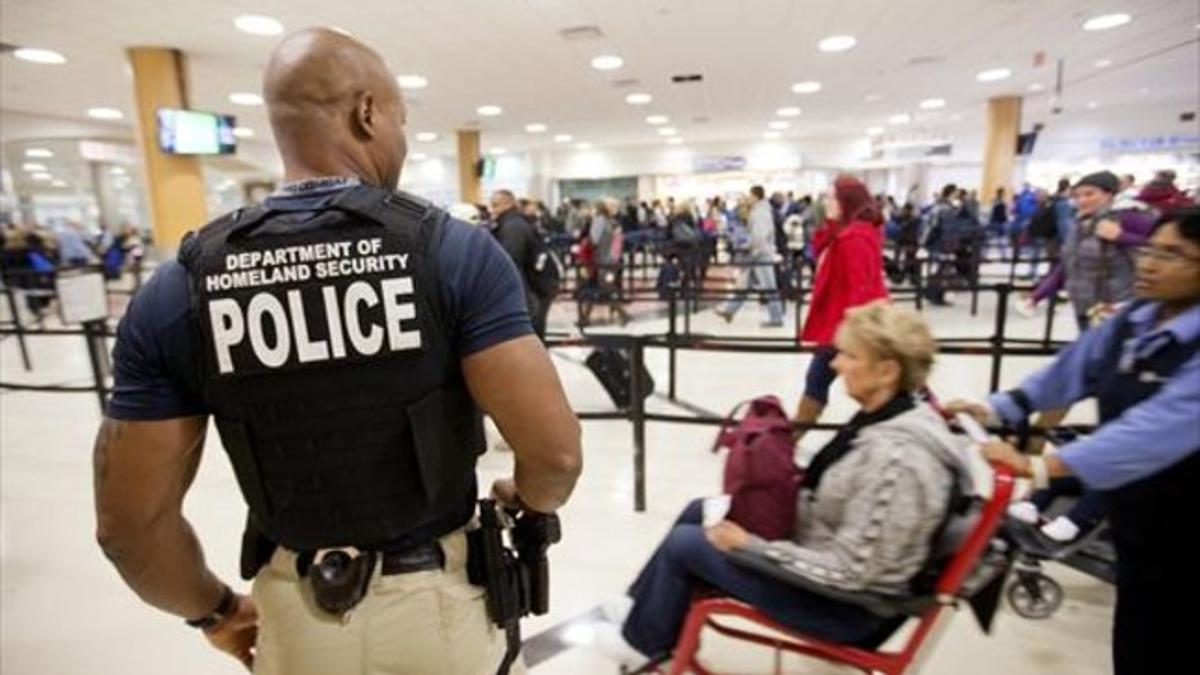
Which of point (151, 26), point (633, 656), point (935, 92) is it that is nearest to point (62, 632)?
point (633, 656)

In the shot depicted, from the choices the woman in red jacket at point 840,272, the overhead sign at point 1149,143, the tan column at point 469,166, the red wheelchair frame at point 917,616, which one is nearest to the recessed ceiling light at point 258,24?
the woman in red jacket at point 840,272

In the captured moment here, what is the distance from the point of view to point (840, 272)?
307 cm

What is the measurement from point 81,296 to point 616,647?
5.93 m

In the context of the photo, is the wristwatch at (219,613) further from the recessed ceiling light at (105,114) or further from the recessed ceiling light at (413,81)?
the recessed ceiling light at (105,114)

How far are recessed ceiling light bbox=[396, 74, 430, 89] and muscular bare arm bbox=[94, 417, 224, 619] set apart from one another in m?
8.34

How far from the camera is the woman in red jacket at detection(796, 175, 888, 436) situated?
303 cm

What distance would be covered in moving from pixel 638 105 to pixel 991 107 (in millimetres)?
6706

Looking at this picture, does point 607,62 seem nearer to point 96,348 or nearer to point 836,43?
point 836,43

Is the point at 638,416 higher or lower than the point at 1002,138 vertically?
lower

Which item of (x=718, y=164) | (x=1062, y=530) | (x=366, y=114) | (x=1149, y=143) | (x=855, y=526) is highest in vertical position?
(x=718, y=164)

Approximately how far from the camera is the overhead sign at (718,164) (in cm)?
2123

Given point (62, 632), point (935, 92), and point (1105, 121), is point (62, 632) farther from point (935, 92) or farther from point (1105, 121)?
point (1105, 121)

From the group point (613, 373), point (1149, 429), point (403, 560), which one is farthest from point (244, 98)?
point (1149, 429)

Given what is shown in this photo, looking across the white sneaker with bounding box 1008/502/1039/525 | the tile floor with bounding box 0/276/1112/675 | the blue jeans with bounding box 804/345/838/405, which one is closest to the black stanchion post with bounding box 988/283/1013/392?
the blue jeans with bounding box 804/345/838/405
